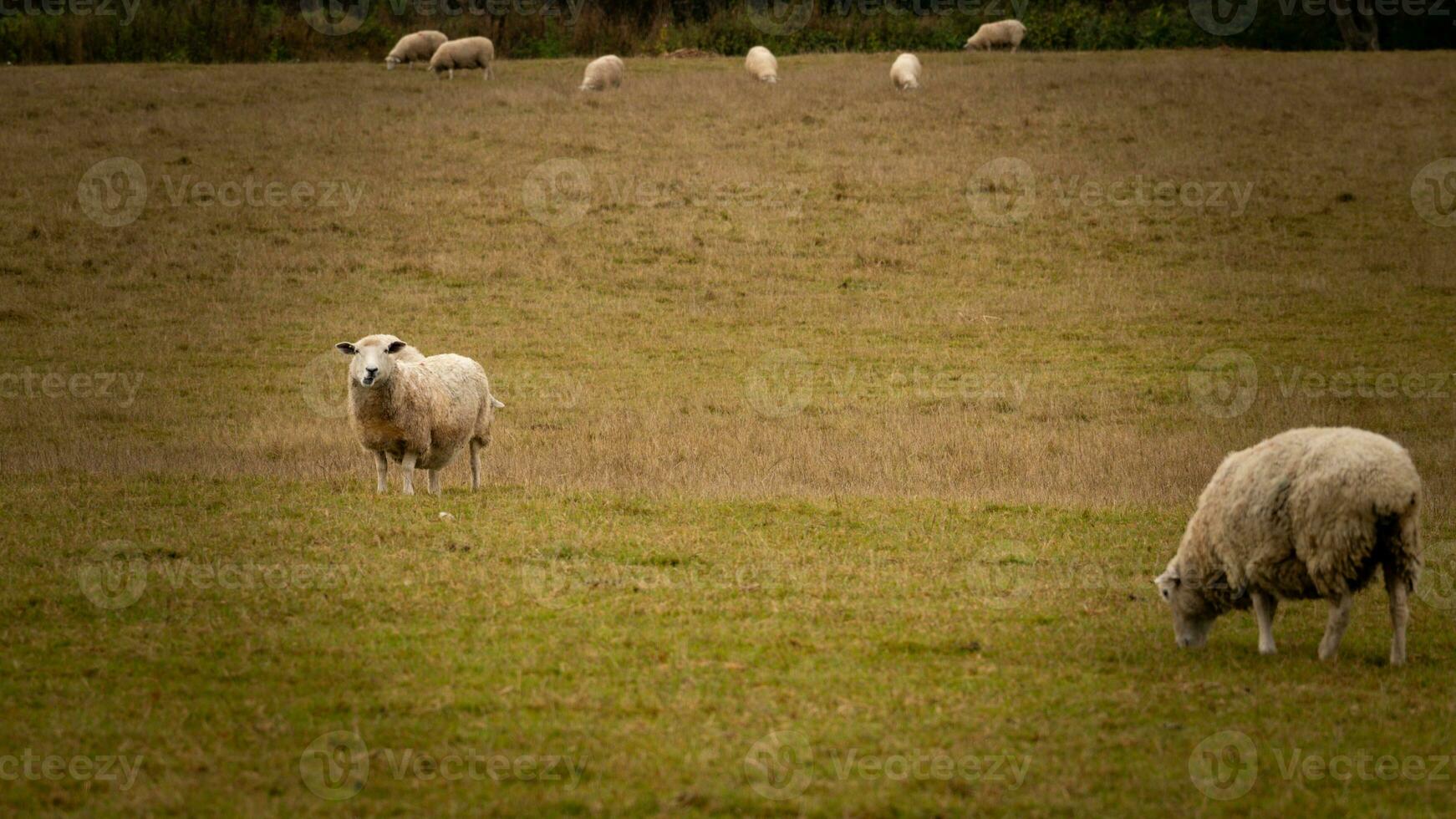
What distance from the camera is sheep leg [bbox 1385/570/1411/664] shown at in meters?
9.43

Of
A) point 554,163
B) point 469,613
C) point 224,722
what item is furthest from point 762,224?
point 224,722

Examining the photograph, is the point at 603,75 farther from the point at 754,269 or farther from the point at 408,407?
the point at 408,407

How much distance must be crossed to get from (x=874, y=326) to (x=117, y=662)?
1969 cm

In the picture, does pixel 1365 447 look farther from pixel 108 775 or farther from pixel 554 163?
pixel 554 163

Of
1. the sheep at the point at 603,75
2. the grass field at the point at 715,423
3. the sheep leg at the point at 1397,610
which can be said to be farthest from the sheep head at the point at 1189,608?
the sheep at the point at 603,75

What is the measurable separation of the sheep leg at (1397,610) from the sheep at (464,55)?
39178 millimetres

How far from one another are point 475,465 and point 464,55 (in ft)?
103

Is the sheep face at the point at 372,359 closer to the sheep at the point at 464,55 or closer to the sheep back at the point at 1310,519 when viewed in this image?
the sheep back at the point at 1310,519

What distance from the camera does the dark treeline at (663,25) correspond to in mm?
49125

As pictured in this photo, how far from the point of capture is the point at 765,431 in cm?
2028

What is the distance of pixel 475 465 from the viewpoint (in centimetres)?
1656

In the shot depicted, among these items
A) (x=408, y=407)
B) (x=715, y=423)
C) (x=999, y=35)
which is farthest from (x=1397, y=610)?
(x=999, y=35)

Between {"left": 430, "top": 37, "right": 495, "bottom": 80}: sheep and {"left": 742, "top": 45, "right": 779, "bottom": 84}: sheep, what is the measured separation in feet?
27.8

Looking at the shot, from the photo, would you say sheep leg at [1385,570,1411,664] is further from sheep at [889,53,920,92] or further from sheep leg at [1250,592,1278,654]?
sheep at [889,53,920,92]
